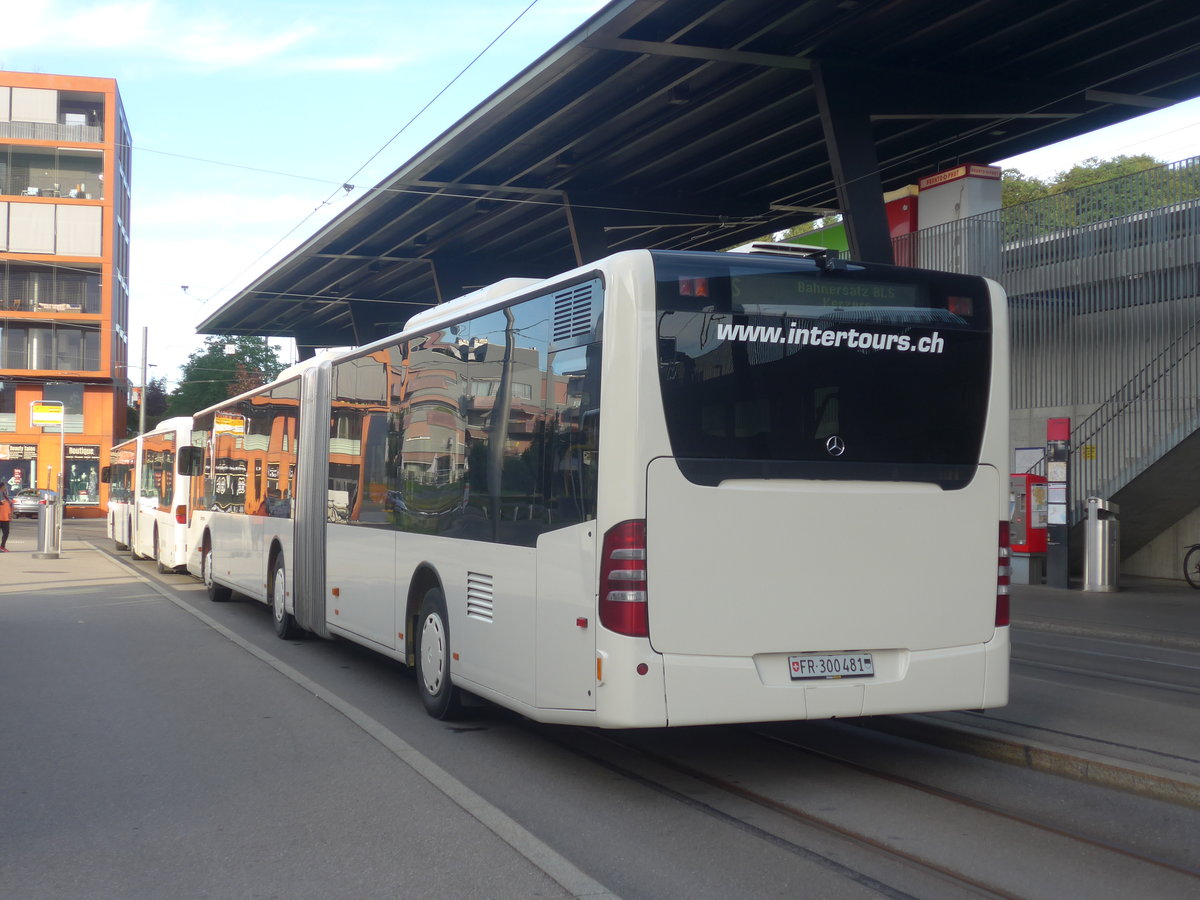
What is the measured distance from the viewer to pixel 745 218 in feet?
105

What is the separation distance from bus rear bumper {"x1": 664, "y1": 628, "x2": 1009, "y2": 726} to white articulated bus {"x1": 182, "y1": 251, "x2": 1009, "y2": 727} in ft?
0.04

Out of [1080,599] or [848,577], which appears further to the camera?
[1080,599]

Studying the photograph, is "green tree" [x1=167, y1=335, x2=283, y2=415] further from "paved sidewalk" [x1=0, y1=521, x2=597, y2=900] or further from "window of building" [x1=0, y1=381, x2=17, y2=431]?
"paved sidewalk" [x1=0, y1=521, x2=597, y2=900]

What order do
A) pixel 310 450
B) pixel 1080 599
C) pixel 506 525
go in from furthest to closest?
1. pixel 1080 599
2. pixel 310 450
3. pixel 506 525

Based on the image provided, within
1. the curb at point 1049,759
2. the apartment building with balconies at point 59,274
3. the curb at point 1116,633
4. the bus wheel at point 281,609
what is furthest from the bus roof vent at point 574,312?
the apartment building with balconies at point 59,274

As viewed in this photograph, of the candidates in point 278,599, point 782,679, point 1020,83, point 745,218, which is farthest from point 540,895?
point 745,218

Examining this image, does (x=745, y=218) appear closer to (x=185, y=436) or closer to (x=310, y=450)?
(x=185, y=436)

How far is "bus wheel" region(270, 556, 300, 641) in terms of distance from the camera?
46.0ft

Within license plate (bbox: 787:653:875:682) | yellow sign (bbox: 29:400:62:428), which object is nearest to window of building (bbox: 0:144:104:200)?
yellow sign (bbox: 29:400:62:428)

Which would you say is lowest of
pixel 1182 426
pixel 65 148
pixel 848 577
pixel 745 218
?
pixel 848 577

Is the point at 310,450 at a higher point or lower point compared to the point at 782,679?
higher

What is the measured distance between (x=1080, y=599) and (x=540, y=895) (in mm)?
16035

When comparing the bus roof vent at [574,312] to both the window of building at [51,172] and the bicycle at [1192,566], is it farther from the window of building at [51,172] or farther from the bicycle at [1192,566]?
the window of building at [51,172]

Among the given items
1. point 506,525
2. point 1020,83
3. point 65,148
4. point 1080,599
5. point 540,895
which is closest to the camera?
point 540,895
